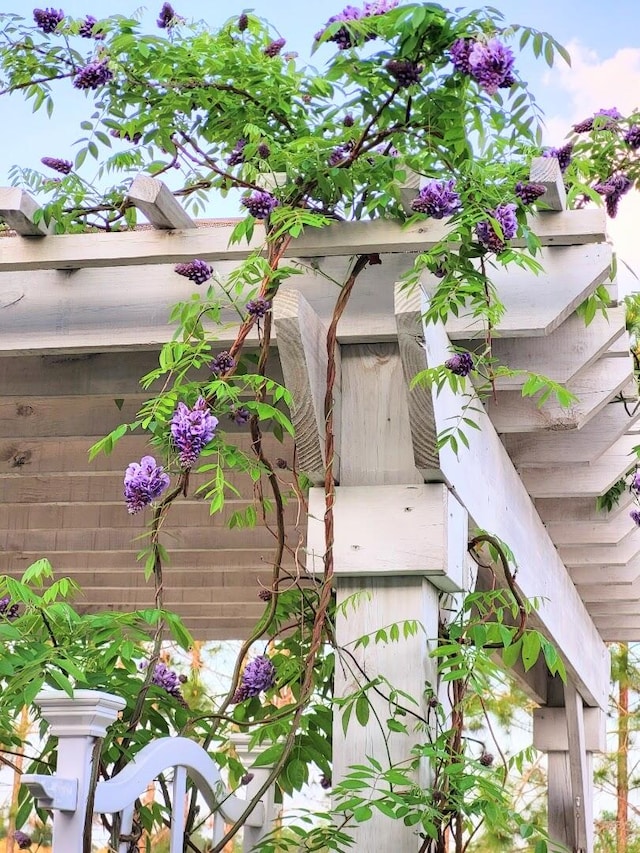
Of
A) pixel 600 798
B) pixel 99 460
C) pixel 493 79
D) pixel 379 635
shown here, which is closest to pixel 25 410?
pixel 99 460

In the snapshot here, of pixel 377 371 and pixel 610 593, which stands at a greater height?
pixel 610 593

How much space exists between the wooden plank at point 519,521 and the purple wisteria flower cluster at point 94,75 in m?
0.83

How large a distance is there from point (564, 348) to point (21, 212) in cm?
124

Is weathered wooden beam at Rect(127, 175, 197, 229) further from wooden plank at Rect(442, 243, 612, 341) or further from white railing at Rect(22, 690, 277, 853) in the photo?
white railing at Rect(22, 690, 277, 853)

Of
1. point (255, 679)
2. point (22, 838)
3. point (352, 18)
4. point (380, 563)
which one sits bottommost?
point (22, 838)

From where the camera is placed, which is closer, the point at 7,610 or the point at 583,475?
the point at 7,610

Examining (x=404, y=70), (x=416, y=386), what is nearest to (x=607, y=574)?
(x=416, y=386)

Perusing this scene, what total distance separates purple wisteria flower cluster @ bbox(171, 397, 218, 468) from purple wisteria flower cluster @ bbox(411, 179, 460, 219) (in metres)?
0.56

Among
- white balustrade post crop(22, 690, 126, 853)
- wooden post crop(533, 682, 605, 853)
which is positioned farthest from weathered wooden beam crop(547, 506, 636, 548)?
white balustrade post crop(22, 690, 126, 853)

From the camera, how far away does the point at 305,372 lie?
7.32 ft

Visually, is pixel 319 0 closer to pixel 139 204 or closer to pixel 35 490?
pixel 35 490

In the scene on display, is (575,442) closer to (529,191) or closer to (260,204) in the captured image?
(529,191)

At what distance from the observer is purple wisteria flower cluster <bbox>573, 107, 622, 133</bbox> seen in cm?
261

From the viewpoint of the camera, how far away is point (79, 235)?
252 cm
